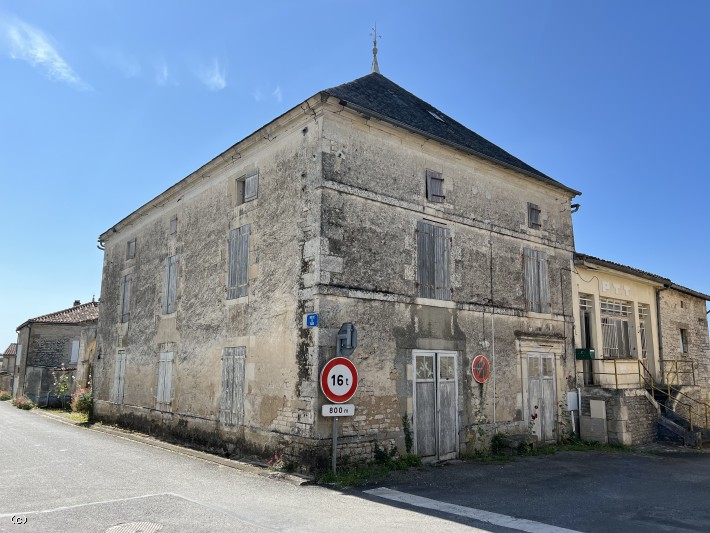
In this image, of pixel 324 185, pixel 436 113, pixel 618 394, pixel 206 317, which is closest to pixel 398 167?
pixel 324 185

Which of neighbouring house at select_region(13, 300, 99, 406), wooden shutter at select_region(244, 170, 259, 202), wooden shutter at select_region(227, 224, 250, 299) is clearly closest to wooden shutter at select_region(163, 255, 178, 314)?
wooden shutter at select_region(227, 224, 250, 299)

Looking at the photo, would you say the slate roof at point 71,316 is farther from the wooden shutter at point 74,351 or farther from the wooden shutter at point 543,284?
the wooden shutter at point 543,284

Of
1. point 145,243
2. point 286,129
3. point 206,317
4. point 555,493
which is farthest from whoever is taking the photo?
point 145,243

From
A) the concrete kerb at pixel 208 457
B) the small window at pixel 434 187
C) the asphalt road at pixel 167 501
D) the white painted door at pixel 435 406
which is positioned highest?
the small window at pixel 434 187

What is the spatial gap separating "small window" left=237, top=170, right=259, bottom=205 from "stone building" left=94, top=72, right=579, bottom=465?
0.04 meters

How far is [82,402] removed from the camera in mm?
19453

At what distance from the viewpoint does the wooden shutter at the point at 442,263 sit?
422 inches

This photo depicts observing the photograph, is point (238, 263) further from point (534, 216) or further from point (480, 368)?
point (534, 216)

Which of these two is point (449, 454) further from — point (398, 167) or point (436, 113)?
point (436, 113)

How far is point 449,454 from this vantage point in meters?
10.3

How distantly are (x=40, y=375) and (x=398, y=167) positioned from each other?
78.8 feet

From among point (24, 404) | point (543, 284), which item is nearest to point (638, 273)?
point (543, 284)

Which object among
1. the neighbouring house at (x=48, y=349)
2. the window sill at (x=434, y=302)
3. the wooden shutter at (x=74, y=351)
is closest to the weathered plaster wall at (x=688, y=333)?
the window sill at (x=434, y=302)

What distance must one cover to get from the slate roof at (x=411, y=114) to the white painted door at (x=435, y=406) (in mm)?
4478
